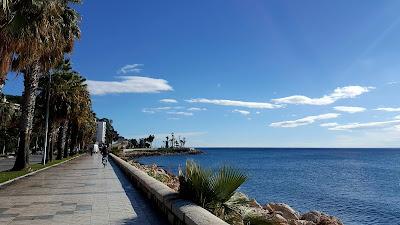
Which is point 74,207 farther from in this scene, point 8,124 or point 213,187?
point 8,124

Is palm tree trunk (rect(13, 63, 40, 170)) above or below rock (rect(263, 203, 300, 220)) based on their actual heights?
above

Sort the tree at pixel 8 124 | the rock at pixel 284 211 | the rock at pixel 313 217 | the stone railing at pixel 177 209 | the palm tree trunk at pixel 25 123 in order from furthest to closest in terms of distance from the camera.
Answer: the tree at pixel 8 124, the palm tree trunk at pixel 25 123, the rock at pixel 313 217, the rock at pixel 284 211, the stone railing at pixel 177 209

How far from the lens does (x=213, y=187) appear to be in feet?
28.6

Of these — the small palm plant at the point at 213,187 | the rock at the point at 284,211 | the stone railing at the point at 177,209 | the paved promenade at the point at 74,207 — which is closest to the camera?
the stone railing at the point at 177,209

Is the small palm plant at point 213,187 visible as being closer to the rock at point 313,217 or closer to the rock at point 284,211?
the rock at point 284,211

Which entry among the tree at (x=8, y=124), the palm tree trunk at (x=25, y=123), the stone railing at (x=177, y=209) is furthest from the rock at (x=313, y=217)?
the tree at (x=8, y=124)

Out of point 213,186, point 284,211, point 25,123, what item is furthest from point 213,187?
point 25,123

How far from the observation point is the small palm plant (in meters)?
8.60

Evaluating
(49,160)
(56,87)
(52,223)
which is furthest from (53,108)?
(52,223)

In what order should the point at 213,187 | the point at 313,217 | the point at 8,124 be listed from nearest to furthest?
the point at 213,187 → the point at 313,217 → the point at 8,124

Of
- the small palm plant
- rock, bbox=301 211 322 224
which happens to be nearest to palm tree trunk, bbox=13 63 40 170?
rock, bbox=301 211 322 224

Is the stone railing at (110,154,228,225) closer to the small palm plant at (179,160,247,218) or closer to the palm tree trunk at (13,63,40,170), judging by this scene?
the small palm plant at (179,160,247,218)

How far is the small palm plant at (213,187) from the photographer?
8.60 m

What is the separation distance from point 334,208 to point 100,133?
208 feet
